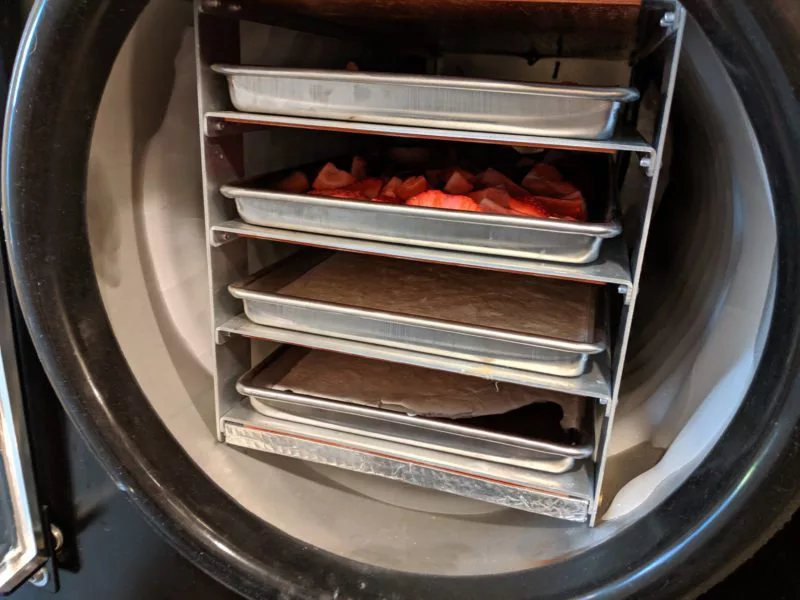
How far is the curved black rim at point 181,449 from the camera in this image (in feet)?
1.82

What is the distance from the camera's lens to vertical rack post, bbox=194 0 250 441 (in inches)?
31.3

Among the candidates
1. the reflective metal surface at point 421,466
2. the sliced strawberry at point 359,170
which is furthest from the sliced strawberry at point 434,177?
the reflective metal surface at point 421,466

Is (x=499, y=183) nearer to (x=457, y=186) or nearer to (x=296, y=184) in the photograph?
(x=457, y=186)

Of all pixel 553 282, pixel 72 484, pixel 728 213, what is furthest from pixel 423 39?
pixel 72 484

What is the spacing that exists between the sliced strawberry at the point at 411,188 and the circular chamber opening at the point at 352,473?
32 cm

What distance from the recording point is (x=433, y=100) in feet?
2.30

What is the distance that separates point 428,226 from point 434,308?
25 cm

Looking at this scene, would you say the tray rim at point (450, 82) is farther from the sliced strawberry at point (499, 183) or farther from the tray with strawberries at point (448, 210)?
the sliced strawberry at point (499, 183)

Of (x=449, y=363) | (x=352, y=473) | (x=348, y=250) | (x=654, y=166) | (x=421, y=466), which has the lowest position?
(x=352, y=473)

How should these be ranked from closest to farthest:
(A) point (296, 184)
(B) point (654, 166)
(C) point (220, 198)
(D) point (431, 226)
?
(B) point (654, 166) → (D) point (431, 226) → (C) point (220, 198) → (A) point (296, 184)

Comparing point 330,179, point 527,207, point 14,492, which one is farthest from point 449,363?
point 14,492

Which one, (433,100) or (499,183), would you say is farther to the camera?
(499,183)

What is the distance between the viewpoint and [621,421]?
0.98 metres

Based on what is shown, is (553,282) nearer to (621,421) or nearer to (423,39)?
(621,421)
